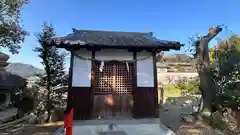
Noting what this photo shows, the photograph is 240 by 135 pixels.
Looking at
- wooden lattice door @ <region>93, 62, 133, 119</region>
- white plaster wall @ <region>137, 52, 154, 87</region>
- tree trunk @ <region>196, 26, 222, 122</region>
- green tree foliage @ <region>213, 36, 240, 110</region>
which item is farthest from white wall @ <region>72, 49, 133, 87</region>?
green tree foliage @ <region>213, 36, 240, 110</region>

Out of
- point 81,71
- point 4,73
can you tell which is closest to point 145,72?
point 81,71

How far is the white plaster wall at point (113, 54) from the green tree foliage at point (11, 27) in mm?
8905

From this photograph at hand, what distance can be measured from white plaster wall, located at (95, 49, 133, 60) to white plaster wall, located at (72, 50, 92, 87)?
0.40 m

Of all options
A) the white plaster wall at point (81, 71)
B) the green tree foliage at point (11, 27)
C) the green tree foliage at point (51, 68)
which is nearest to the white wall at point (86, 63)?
the white plaster wall at point (81, 71)

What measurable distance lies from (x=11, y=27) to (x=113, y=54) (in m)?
9.70

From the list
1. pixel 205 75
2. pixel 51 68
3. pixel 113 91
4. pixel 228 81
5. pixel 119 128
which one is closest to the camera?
pixel 119 128

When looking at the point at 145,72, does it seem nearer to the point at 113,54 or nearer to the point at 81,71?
the point at 113,54

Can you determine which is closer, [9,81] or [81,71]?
[81,71]

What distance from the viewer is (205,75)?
24.1 feet

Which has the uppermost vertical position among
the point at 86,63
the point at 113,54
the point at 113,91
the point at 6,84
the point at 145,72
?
the point at 113,54

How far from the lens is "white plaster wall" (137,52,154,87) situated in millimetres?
6754

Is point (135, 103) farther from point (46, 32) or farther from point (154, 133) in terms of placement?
point (46, 32)

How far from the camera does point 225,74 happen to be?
8359 mm

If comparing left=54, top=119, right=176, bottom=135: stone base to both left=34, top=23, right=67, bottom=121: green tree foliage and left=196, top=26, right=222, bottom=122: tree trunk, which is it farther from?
left=34, top=23, right=67, bottom=121: green tree foliage
